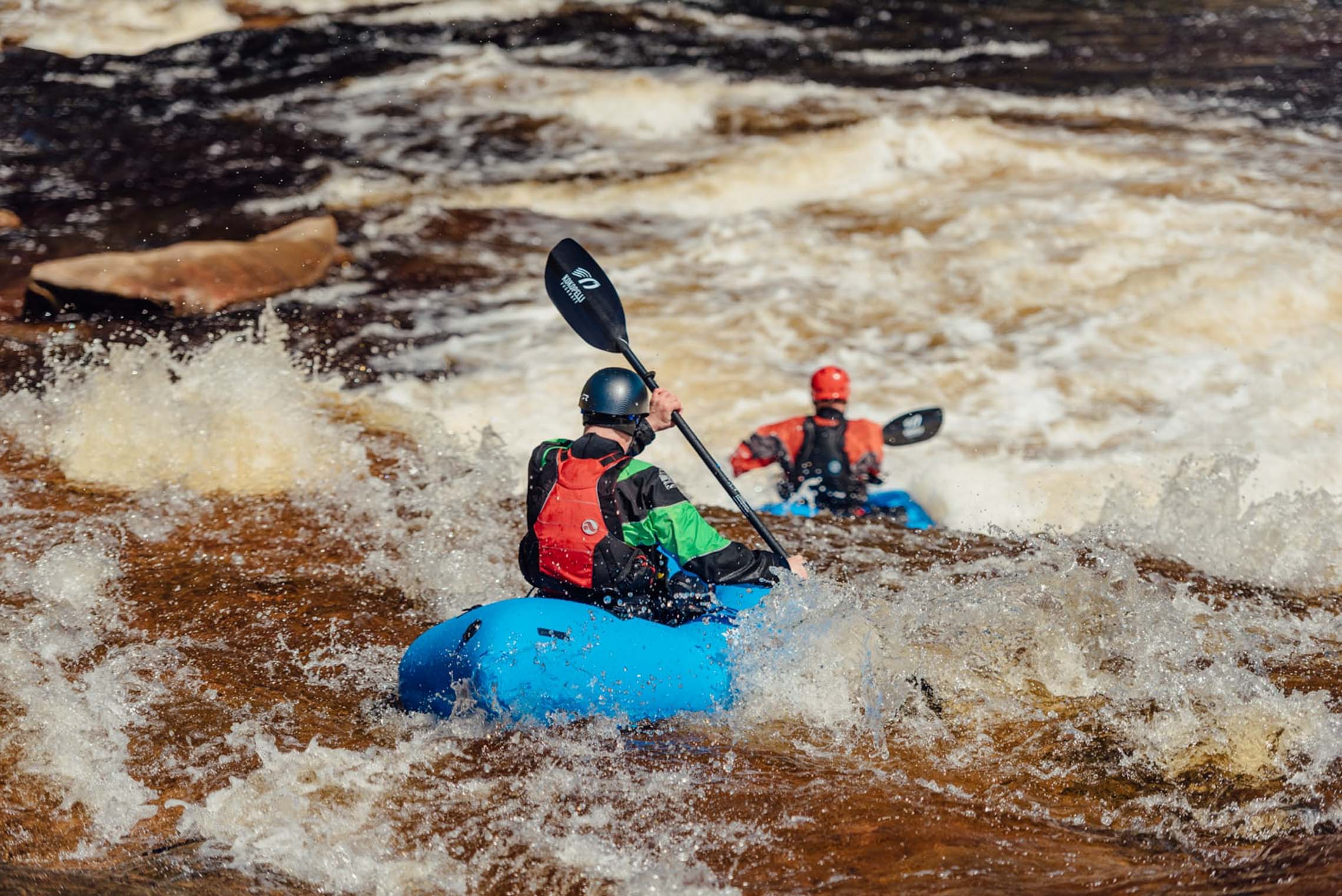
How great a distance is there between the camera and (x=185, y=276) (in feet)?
28.9

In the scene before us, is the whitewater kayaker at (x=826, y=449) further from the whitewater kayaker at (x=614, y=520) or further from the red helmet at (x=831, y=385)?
the whitewater kayaker at (x=614, y=520)

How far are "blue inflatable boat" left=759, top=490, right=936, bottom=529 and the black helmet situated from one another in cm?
225

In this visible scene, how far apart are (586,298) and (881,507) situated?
210 centimetres

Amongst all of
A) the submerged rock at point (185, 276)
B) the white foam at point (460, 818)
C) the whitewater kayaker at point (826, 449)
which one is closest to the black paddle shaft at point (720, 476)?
the white foam at point (460, 818)

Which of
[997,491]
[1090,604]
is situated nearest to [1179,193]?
[997,491]

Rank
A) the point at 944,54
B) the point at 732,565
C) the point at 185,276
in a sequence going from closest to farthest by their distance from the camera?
the point at 732,565, the point at 185,276, the point at 944,54

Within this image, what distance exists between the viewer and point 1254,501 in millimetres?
6680

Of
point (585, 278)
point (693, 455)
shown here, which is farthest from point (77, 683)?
point (693, 455)

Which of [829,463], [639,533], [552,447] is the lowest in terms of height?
[829,463]

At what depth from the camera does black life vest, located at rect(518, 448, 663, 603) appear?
3707mm

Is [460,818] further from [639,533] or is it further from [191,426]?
[191,426]

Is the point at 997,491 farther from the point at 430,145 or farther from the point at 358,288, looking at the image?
the point at 430,145

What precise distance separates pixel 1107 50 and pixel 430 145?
10373 millimetres

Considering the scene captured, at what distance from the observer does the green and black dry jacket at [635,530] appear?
12.2 ft
